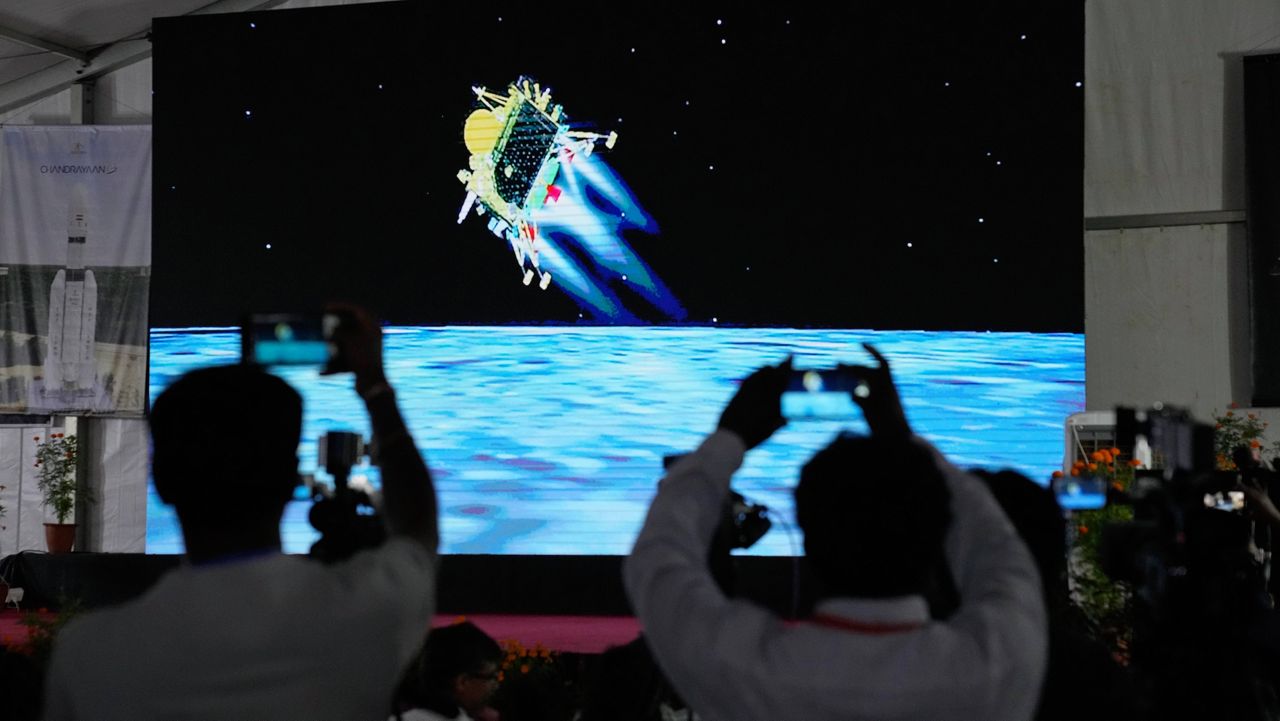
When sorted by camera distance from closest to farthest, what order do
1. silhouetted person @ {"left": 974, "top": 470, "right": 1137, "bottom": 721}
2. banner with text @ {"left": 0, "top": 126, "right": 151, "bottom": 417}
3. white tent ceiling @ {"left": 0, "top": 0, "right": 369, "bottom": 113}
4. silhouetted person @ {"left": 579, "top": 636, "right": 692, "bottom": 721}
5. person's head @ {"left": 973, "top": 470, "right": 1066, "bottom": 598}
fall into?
silhouetted person @ {"left": 974, "top": 470, "right": 1137, "bottom": 721}
person's head @ {"left": 973, "top": 470, "right": 1066, "bottom": 598}
silhouetted person @ {"left": 579, "top": 636, "right": 692, "bottom": 721}
white tent ceiling @ {"left": 0, "top": 0, "right": 369, "bottom": 113}
banner with text @ {"left": 0, "top": 126, "right": 151, "bottom": 417}

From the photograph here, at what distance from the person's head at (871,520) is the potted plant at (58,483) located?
816 centimetres

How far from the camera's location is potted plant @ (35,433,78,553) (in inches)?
327

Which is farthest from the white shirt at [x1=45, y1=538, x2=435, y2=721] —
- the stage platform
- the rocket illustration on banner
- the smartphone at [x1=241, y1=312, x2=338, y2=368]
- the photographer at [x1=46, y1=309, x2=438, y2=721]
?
the rocket illustration on banner

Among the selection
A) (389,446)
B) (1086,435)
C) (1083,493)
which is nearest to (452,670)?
(1083,493)

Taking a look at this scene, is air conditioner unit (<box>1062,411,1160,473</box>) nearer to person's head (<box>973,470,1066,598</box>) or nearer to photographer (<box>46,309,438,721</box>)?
person's head (<box>973,470,1066,598</box>)

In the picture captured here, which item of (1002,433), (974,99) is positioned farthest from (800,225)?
(1002,433)

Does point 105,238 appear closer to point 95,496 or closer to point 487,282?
point 95,496

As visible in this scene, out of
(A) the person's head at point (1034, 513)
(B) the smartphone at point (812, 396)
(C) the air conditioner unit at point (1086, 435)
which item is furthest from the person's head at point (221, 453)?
(C) the air conditioner unit at point (1086, 435)

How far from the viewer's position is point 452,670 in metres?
3.22

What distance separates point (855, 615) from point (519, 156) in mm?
6564

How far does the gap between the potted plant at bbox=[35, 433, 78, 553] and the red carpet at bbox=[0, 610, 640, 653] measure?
29.3 inches

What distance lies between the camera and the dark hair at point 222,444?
1252 millimetres

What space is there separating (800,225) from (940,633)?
6173 mm

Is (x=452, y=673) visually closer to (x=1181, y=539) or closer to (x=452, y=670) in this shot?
(x=452, y=670)
